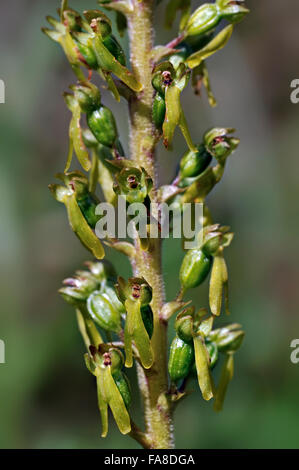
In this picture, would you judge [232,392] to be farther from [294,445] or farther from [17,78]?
[17,78]

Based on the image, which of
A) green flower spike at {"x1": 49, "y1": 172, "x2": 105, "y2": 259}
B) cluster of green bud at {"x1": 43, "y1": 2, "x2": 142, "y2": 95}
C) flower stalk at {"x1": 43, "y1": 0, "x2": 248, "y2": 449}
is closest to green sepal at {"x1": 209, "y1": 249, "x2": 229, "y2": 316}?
flower stalk at {"x1": 43, "y1": 0, "x2": 248, "y2": 449}

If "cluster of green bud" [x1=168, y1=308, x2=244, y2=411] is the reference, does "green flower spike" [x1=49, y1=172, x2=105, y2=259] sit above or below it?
above

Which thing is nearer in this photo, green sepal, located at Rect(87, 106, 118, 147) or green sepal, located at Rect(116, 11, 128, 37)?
green sepal, located at Rect(87, 106, 118, 147)

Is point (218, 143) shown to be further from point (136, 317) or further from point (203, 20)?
point (136, 317)

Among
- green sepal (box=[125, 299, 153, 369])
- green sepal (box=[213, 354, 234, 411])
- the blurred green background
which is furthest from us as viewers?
the blurred green background

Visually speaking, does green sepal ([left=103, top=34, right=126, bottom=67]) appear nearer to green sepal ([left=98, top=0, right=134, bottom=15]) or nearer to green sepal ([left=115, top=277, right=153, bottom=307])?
green sepal ([left=98, top=0, right=134, bottom=15])

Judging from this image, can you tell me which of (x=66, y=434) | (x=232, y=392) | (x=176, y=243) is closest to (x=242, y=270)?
(x=176, y=243)
